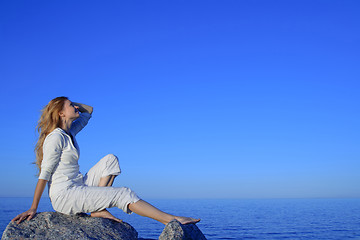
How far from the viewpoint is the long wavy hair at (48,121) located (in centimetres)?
599

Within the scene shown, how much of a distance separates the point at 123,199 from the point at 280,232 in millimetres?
19471

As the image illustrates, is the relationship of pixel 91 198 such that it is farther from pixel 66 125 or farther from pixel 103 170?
pixel 66 125

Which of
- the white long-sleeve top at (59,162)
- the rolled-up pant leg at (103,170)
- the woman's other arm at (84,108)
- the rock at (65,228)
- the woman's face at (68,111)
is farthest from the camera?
the woman's other arm at (84,108)

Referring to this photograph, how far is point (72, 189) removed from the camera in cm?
572

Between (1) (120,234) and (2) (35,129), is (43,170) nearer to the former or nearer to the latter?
(2) (35,129)

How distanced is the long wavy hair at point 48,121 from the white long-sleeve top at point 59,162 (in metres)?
0.24

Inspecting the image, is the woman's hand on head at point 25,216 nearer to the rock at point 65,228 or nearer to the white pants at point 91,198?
the rock at point 65,228

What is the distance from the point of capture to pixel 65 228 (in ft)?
18.4

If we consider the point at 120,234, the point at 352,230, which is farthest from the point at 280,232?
the point at 120,234

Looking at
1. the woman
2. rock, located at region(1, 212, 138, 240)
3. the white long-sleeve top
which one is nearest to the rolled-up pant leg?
the woman

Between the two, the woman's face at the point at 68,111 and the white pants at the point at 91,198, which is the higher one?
the woman's face at the point at 68,111

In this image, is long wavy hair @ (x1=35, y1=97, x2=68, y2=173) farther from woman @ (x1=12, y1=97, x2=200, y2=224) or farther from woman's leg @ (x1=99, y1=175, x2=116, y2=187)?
woman's leg @ (x1=99, y1=175, x2=116, y2=187)

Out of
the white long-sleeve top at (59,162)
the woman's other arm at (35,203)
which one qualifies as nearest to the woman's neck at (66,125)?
the white long-sleeve top at (59,162)

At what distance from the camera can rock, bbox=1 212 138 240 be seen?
5.39m
